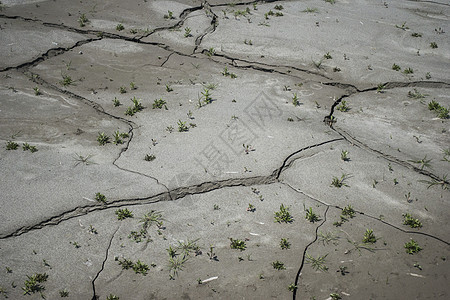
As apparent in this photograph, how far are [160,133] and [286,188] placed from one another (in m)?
1.49

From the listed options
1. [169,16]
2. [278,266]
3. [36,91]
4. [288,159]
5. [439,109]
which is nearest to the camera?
[278,266]

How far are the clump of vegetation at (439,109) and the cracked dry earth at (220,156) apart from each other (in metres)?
0.02

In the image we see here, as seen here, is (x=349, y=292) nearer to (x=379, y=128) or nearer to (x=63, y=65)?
(x=379, y=128)

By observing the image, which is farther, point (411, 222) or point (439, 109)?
point (439, 109)

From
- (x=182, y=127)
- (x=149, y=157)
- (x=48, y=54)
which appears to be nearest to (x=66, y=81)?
(x=48, y=54)

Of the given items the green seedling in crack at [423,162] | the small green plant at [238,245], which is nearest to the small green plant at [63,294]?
the small green plant at [238,245]

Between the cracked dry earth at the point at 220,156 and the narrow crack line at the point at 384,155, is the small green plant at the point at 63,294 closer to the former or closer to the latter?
the cracked dry earth at the point at 220,156

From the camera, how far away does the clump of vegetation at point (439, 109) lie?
4.61 metres

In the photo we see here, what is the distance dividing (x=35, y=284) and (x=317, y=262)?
2.00m

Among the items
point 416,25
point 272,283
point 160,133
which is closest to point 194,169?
point 160,133

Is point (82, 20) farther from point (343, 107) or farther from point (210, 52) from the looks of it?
point (343, 107)

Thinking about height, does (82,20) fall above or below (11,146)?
above

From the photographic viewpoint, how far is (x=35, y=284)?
2.77 meters

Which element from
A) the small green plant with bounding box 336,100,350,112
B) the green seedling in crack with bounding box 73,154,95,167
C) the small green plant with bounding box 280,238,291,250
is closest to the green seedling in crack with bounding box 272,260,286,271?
the small green plant with bounding box 280,238,291,250
